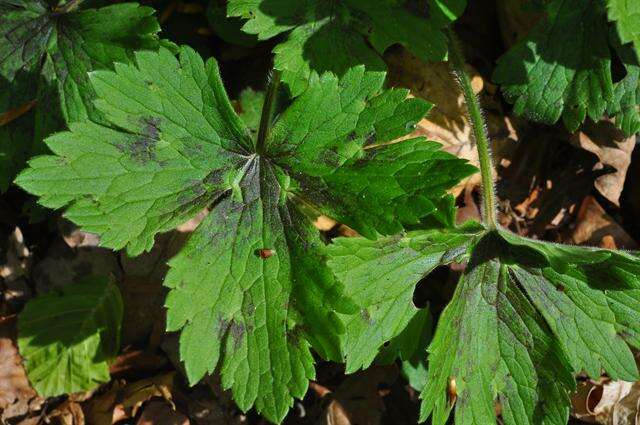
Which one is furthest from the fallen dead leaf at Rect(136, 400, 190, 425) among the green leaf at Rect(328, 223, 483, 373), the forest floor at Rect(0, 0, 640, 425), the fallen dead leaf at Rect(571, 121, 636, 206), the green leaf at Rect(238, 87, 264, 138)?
the fallen dead leaf at Rect(571, 121, 636, 206)

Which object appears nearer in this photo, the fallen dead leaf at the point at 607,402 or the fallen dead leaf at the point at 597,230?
the fallen dead leaf at the point at 607,402

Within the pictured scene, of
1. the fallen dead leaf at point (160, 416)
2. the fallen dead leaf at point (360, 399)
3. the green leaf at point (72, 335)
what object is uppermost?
the green leaf at point (72, 335)

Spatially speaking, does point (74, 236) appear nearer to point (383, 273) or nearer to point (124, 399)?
point (124, 399)

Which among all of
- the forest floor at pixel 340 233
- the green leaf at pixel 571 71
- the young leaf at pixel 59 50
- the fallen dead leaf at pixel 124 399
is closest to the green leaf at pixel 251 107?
the forest floor at pixel 340 233

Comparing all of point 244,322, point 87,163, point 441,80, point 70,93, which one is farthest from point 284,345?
point 441,80

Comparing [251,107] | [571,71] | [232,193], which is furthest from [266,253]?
[571,71]

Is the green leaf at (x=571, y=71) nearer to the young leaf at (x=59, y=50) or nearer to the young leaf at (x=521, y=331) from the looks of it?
the young leaf at (x=521, y=331)
